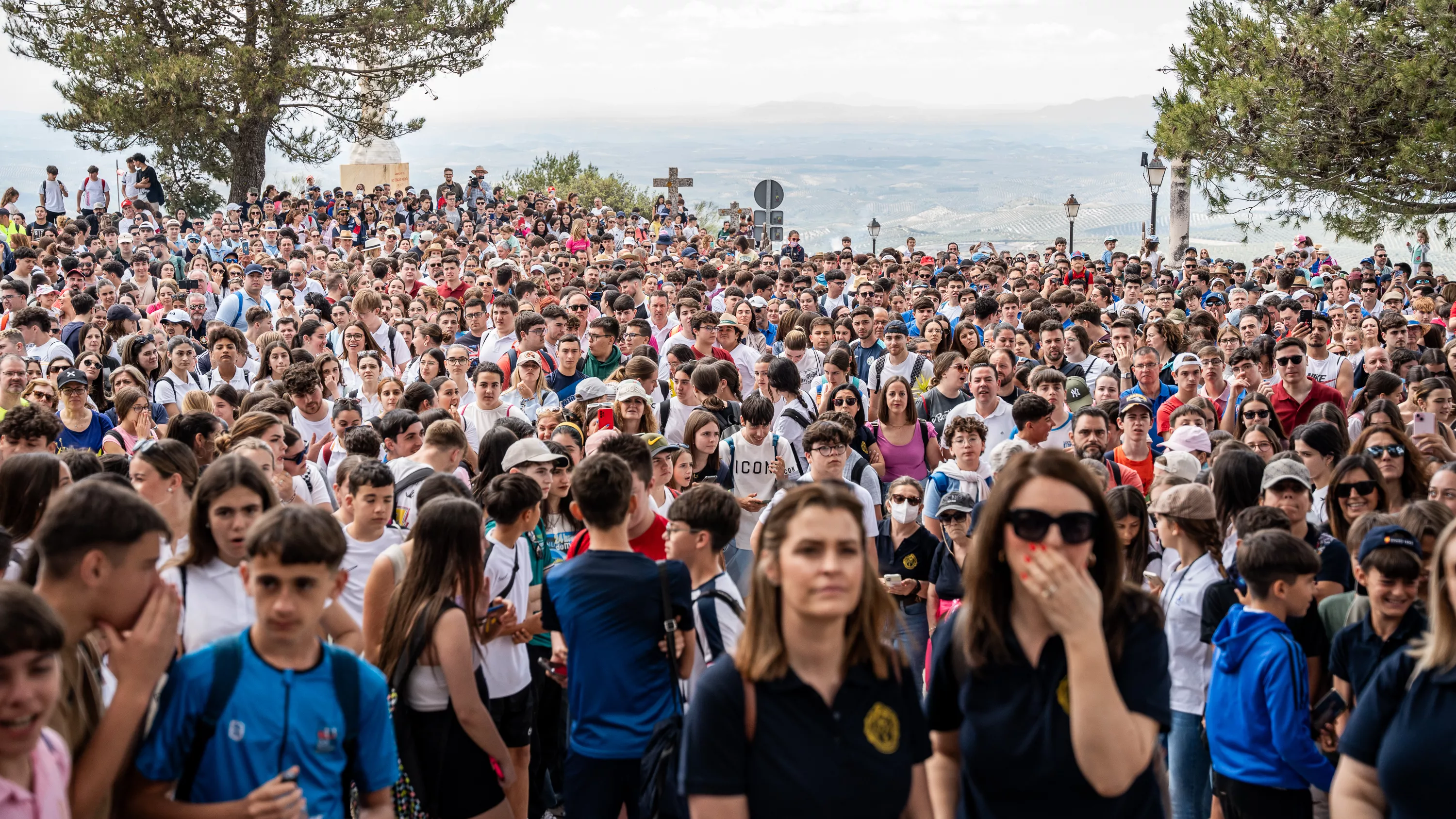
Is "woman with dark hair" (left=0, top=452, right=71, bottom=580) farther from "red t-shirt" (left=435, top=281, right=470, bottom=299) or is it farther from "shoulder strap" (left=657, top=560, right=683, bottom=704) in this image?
"red t-shirt" (left=435, top=281, right=470, bottom=299)

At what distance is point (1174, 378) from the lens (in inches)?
365

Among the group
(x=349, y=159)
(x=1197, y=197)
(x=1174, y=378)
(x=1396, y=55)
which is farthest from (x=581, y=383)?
(x=349, y=159)

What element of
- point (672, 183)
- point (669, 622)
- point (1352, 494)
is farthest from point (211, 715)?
point (672, 183)

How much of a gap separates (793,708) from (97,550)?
5.30 feet

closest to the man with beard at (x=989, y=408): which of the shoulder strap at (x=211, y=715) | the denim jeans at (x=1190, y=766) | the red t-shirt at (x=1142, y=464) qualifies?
the red t-shirt at (x=1142, y=464)

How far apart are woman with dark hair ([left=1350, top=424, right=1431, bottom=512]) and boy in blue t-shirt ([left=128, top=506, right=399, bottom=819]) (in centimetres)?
529

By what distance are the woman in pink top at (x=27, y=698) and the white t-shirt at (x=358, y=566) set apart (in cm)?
227

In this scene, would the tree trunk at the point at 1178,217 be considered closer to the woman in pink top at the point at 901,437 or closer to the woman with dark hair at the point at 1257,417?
the woman with dark hair at the point at 1257,417

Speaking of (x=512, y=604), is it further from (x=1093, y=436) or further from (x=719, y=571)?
(x=1093, y=436)

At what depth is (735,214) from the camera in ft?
161

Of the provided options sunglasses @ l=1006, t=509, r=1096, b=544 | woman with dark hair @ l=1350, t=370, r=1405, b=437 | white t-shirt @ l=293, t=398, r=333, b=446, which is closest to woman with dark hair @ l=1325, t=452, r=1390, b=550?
woman with dark hair @ l=1350, t=370, r=1405, b=437

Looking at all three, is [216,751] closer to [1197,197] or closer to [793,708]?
[793,708]

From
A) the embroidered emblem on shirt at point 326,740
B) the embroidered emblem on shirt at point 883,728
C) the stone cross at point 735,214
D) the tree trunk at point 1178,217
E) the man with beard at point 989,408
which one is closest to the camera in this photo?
the embroidered emblem on shirt at point 883,728

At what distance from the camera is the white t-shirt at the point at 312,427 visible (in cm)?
823
